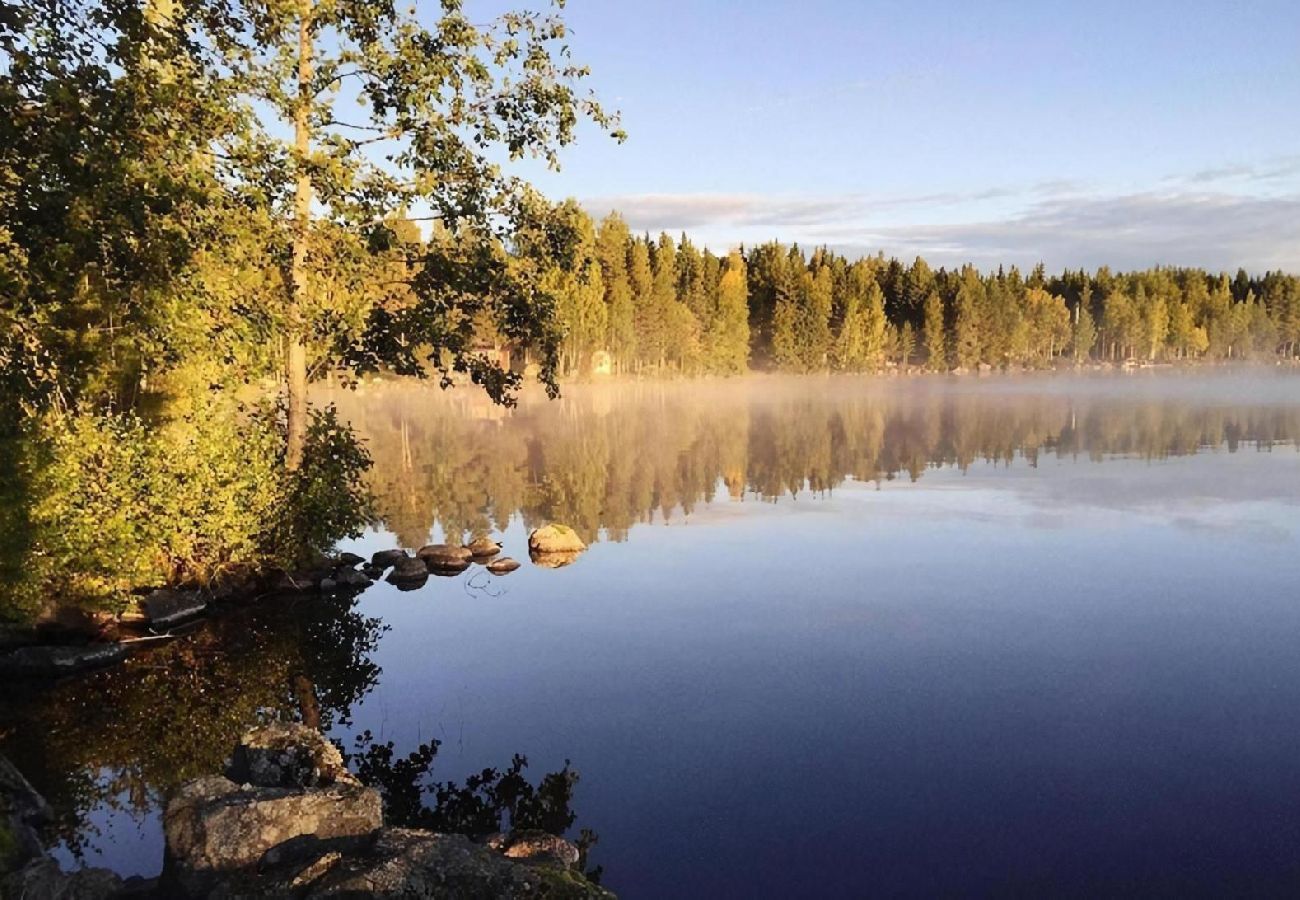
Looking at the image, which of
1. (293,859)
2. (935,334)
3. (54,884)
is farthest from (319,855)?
(935,334)

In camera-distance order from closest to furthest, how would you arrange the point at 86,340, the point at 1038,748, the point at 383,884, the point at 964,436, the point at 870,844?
1. the point at 383,884
2. the point at 870,844
3. the point at 1038,748
4. the point at 86,340
5. the point at 964,436

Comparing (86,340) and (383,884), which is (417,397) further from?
(383,884)

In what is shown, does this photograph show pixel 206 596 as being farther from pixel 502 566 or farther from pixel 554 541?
pixel 554 541

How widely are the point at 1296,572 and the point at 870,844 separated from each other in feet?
60.9

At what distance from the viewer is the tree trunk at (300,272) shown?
20.8 meters

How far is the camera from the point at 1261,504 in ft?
108

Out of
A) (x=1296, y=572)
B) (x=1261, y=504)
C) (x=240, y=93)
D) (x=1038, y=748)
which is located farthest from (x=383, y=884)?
(x=1261, y=504)

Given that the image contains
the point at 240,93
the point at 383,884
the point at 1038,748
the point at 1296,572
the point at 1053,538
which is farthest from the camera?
the point at 1053,538

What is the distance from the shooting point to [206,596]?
868 inches

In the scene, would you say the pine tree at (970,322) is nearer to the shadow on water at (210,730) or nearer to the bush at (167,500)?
the bush at (167,500)

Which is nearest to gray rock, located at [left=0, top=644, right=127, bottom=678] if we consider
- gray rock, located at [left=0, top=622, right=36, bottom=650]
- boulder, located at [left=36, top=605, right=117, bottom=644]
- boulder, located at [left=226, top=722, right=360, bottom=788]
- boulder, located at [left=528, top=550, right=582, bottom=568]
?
gray rock, located at [left=0, top=622, right=36, bottom=650]

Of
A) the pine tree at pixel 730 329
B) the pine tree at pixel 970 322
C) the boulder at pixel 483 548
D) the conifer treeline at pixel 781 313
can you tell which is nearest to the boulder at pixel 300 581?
the boulder at pixel 483 548

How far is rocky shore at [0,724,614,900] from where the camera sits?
757cm

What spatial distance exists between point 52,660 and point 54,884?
11.1 meters
